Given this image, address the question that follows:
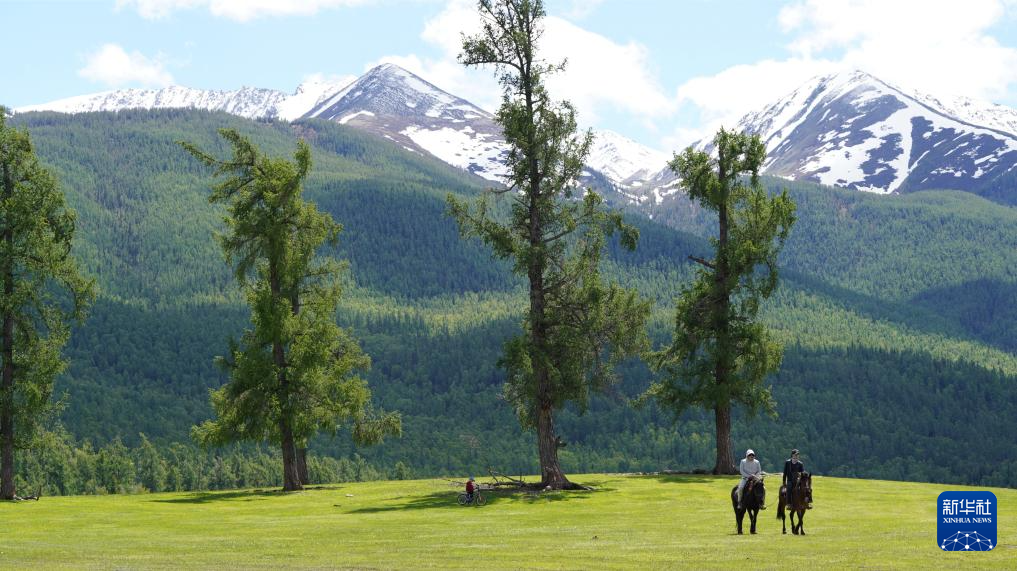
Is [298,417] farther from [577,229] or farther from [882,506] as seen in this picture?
[882,506]

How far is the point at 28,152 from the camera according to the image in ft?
185

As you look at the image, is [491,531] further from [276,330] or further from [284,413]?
[276,330]

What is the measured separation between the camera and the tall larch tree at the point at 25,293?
54969 millimetres

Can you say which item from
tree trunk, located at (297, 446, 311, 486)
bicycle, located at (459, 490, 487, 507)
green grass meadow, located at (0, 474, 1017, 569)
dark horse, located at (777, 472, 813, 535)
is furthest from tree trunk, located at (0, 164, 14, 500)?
dark horse, located at (777, 472, 813, 535)

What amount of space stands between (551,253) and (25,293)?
2514 cm

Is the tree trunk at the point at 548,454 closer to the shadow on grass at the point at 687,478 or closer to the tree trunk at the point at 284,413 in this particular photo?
the shadow on grass at the point at 687,478

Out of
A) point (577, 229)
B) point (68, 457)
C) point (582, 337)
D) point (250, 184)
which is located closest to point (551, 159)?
point (577, 229)

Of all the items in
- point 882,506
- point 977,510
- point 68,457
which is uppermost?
point 977,510

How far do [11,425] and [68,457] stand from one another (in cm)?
12530

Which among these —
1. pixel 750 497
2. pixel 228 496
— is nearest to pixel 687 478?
pixel 228 496

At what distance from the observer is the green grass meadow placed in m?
29.2

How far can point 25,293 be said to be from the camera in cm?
5462

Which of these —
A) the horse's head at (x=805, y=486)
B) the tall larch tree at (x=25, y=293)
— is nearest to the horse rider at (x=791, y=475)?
the horse's head at (x=805, y=486)

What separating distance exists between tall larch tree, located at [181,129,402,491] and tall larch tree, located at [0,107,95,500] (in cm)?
804
